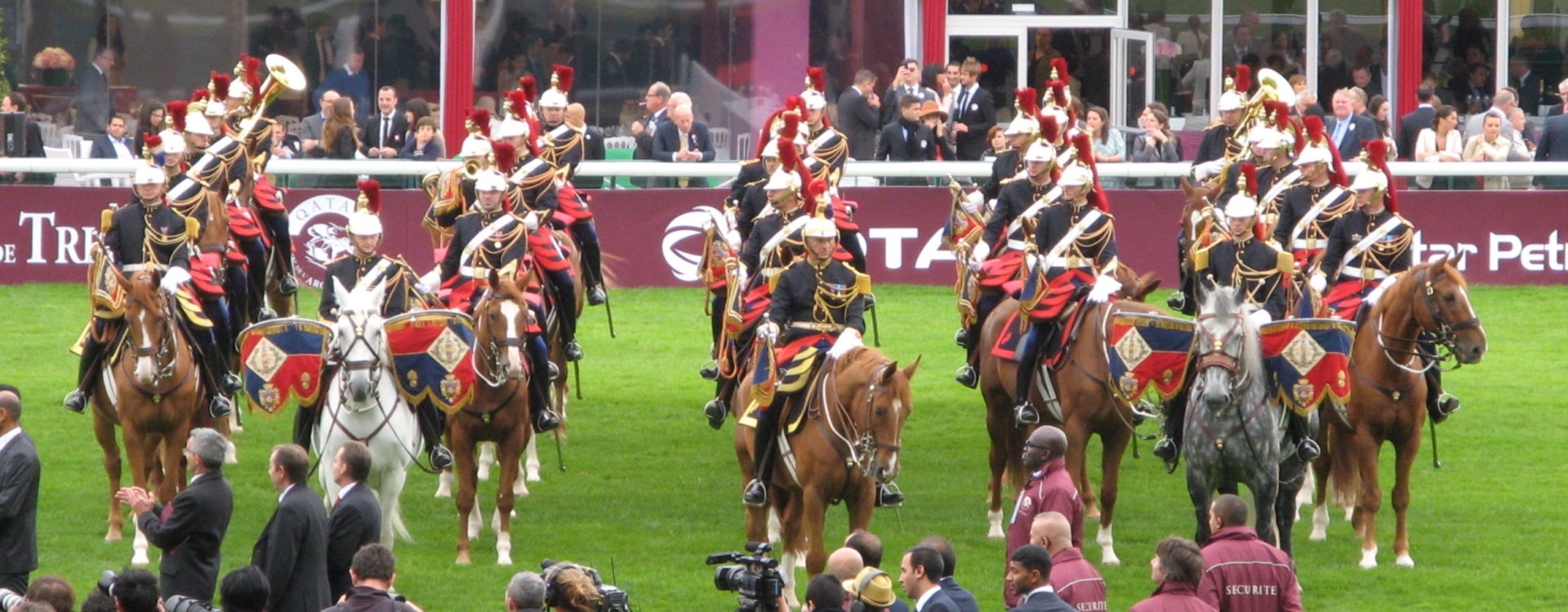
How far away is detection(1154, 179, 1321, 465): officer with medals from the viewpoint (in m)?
16.2

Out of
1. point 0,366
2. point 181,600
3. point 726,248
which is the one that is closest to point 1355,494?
point 726,248

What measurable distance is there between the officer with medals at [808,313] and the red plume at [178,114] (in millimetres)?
6552

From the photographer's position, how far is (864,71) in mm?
27328

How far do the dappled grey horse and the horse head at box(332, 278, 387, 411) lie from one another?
5.40 metres

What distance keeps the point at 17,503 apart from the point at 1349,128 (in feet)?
58.1

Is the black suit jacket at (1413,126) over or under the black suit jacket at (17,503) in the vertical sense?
over

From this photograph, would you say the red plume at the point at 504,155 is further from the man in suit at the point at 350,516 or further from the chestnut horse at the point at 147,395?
the man in suit at the point at 350,516

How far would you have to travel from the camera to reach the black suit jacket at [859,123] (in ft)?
88.5

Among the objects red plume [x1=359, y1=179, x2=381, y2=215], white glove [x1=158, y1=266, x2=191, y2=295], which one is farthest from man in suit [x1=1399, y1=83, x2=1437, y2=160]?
white glove [x1=158, y1=266, x2=191, y2=295]

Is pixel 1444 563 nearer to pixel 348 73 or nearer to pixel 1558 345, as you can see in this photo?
pixel 1558 345

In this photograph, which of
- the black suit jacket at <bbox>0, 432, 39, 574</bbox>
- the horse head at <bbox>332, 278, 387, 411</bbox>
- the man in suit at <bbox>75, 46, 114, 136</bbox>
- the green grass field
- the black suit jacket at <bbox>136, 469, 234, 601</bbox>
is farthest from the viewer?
the man in suit at <bbox>75, 46, 114, 136</bbox>

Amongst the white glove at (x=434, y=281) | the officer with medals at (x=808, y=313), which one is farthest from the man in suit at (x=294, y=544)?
the white glove at (x=434, y=281)

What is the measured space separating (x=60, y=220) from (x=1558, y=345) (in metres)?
16.2

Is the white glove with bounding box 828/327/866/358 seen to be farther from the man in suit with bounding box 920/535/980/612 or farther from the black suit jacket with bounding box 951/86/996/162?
the black suit jacket with bounding box 951/86/996/162
